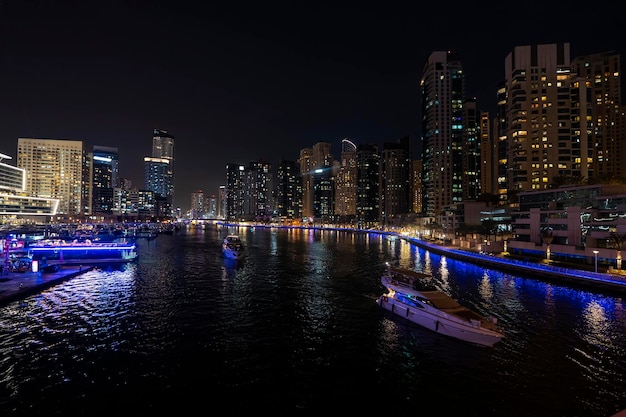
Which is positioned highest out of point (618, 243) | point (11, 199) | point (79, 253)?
point (11, 199)

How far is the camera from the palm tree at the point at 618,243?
184ft

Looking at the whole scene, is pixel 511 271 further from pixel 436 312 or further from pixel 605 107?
pixel 605 107

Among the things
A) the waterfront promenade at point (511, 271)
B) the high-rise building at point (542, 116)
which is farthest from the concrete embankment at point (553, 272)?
the high-rise building at point (542, 116)

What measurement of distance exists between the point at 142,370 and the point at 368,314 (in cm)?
2355

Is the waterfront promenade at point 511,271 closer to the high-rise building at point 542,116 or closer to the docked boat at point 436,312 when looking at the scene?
the docked boat at point 436,312

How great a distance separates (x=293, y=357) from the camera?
27.0 metres

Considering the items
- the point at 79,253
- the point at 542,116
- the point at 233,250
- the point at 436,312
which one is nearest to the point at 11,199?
the point at 79,253

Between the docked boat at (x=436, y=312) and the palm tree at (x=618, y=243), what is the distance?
39.2 m

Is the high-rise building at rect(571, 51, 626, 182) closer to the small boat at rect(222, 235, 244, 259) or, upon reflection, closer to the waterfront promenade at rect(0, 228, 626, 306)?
the waterfront promenade at rect(0, 228, 626, 306)

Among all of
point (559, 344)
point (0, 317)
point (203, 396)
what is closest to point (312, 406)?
point (203, 396)

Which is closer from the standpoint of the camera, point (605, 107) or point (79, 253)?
point (79, 253)

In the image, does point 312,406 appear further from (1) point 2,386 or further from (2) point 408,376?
(1) point 2,386

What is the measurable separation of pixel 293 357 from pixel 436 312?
14662 mm

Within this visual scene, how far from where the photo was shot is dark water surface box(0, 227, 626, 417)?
20.6m
